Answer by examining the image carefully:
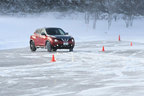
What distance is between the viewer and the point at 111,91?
10.9 metres

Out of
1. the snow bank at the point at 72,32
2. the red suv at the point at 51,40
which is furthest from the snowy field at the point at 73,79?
the snow bank at the point at 72,32

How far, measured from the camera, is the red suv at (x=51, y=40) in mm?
25891

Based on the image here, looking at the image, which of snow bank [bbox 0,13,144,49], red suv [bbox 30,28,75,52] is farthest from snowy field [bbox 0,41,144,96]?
snow bank [bbox 0,13,144,49]

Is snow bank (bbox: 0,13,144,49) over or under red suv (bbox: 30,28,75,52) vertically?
under

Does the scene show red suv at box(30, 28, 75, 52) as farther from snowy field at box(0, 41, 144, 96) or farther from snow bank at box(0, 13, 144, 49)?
snowy field at box(0, 41, 144, 96)

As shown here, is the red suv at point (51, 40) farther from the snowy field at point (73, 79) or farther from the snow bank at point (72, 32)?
the snowy field at point (73, 79)

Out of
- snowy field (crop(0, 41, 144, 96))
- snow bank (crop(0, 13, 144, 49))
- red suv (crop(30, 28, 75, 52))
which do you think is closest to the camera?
snowy field (crop(0, 41, 144, 96))

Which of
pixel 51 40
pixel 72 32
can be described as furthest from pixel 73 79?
pixel 72 32

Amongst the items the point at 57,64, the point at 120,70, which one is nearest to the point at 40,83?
the point at 120,70

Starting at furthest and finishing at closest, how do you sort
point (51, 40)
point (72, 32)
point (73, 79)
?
point (72, 32) < point (51, 40) < point (73, 79)

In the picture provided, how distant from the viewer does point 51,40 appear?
2598 centimetres

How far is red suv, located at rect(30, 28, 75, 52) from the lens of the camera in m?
25.9

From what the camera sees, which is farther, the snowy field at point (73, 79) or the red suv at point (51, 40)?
the red suv at point (51, 40)

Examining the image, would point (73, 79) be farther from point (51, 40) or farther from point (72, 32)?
point (72, 32)
